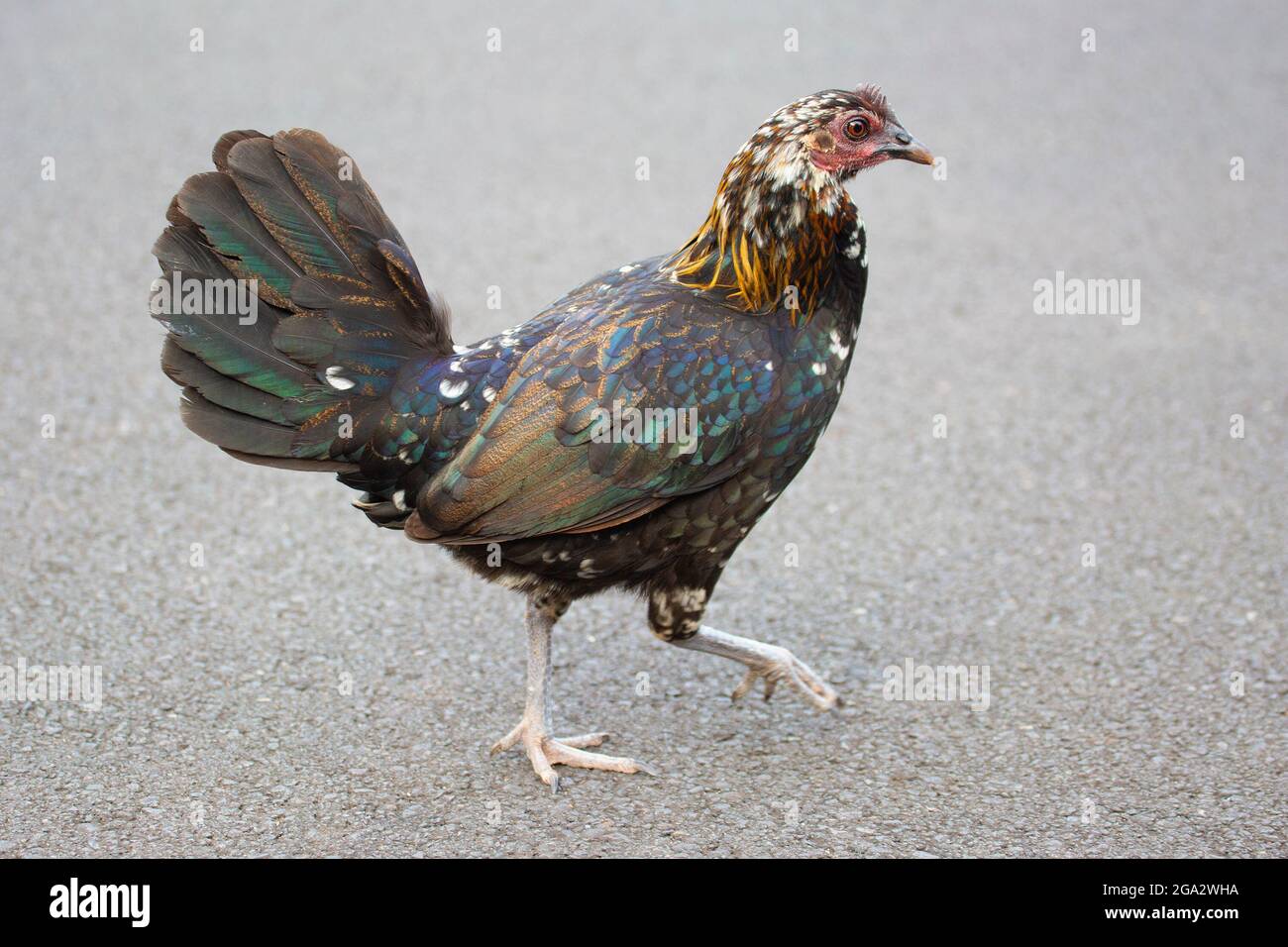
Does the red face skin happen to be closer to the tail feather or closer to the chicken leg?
the tail feather

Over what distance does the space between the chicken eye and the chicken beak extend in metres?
0.08

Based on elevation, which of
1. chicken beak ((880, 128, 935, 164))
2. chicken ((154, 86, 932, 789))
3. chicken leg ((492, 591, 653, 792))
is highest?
chicken beak ((880, 128, 935, 164))

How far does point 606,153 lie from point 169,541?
14.1ft

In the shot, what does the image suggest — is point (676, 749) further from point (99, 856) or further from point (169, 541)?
point (169, 541)

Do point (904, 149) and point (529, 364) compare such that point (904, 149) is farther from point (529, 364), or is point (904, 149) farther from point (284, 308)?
point (284, 308)

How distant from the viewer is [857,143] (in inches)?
160

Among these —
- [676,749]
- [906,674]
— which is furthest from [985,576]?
[676,749]

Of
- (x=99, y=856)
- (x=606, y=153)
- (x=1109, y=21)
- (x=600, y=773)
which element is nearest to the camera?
(x=99, y=856)

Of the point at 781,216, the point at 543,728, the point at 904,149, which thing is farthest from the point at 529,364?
the point at 904,149

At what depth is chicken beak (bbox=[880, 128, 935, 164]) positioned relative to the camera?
4105 millimetres

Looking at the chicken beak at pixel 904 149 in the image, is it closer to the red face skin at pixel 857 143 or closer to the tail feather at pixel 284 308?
the red face skin at pixel 857 143

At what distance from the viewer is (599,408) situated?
12.8ft

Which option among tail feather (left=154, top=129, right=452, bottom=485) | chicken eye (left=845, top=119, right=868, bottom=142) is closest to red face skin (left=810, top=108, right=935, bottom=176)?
chicken eye (left=845, top=119, right=868, bottom=142)

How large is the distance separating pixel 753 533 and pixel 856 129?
6.94 ft
